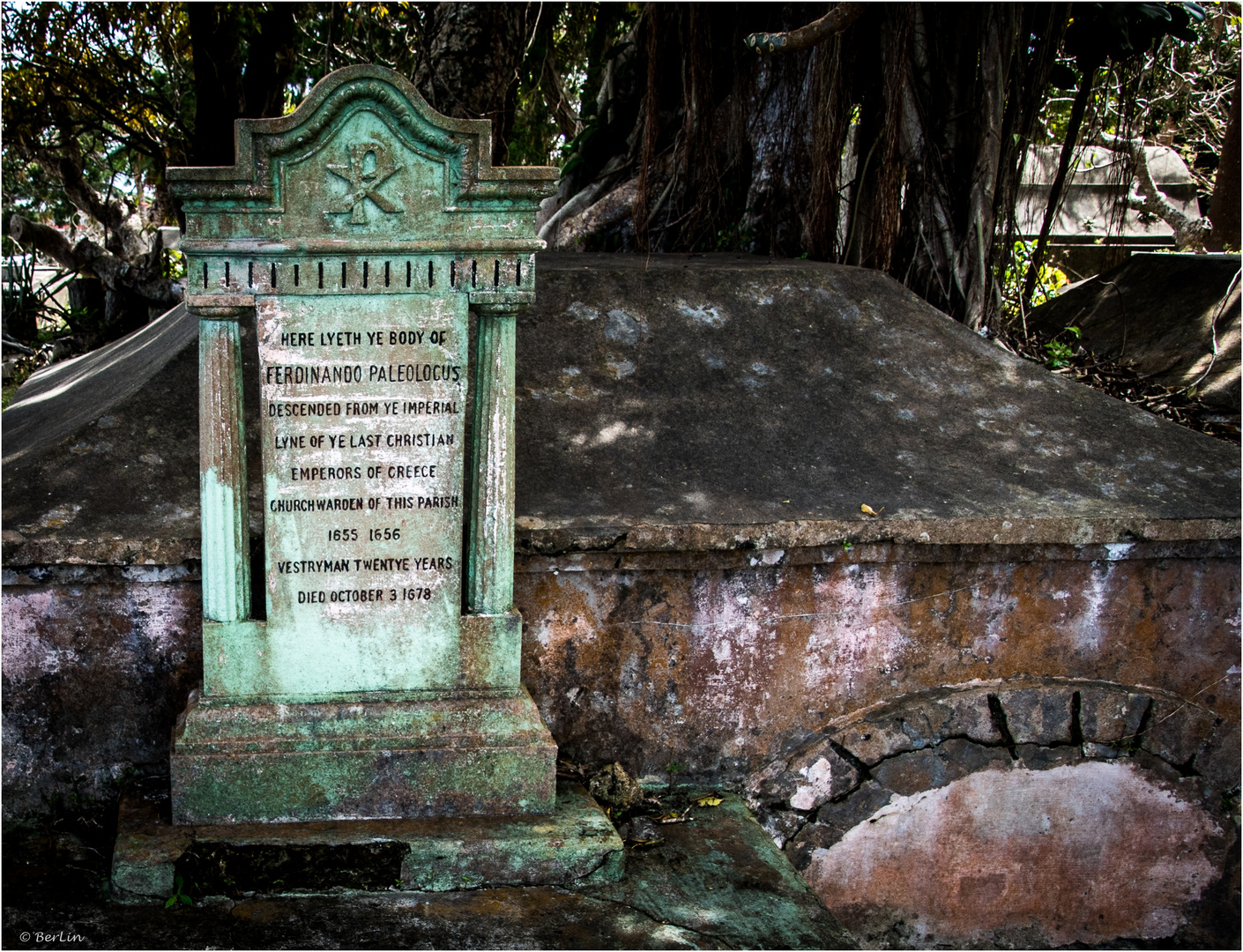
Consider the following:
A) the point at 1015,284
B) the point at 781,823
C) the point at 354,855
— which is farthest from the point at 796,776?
the point at 1015,284

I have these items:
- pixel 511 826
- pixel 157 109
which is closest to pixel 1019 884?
pixel 511 826

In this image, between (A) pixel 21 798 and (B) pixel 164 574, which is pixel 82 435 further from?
(A) pixel 21 798

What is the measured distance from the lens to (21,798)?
3.17 meters

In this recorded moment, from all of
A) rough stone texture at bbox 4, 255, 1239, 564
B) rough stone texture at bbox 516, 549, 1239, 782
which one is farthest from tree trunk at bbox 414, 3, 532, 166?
rough stone texture at bbox 516, 549, 1239, 782

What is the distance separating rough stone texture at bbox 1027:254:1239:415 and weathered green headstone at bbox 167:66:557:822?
3.98 meters

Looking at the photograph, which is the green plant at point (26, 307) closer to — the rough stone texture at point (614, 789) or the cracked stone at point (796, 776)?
the rough stone texture at point (614, 789)

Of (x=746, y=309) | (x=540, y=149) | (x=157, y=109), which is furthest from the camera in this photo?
(x=540, y=149)

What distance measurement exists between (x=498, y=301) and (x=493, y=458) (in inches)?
16.9

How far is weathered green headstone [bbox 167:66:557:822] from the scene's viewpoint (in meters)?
2.74

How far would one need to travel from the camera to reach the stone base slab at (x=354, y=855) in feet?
8.98

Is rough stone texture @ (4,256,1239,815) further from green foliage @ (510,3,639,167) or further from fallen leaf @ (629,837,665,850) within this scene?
green foliage @ (510,3,639,167)

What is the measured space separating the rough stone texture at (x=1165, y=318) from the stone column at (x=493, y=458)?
3903 mm

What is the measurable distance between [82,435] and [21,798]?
109cm

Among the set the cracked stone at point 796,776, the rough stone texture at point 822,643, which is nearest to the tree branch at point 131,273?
the rough stone texture at point 822,643
